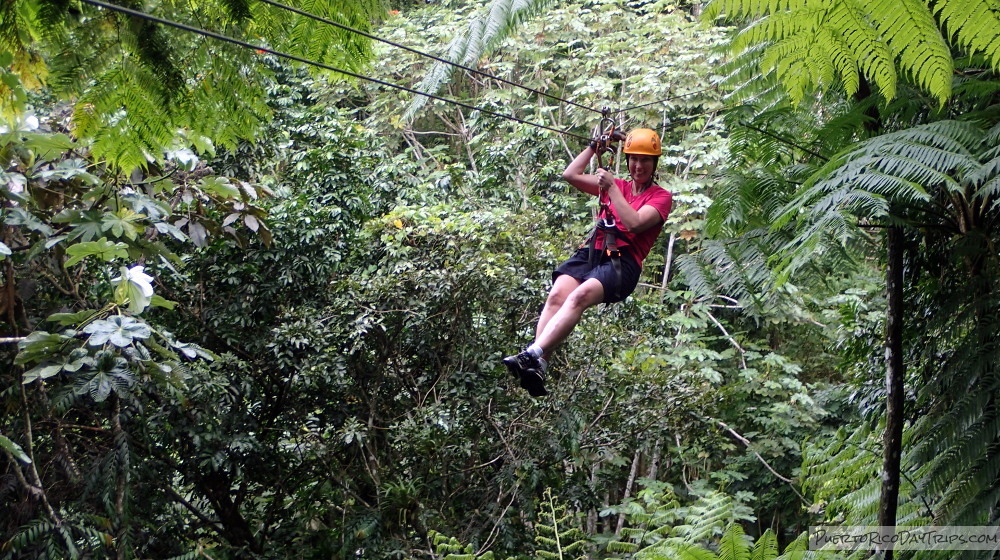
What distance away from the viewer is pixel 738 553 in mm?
4008

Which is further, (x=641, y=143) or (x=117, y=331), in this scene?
(x=641, y=143)

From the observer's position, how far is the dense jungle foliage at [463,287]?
301 centimetres

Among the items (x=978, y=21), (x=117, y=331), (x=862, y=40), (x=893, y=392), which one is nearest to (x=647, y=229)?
(x=893, y=392)

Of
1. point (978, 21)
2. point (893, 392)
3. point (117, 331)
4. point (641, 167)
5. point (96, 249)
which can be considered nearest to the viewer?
point (978, 21)

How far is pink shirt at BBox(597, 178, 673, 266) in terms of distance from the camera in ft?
13.9

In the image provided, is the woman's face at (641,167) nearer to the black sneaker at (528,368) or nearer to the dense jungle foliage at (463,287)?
the dense jungle foliage at (463,287)

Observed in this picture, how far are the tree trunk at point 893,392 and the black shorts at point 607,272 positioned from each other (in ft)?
4.21

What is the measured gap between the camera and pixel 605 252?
440 centimetres

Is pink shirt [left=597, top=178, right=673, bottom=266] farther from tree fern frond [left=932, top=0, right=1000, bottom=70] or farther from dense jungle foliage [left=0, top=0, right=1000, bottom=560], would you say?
tree fern frond [left=932, top=0, right=1000, bottom=70]

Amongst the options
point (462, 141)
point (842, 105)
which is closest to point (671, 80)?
point (462, 141)

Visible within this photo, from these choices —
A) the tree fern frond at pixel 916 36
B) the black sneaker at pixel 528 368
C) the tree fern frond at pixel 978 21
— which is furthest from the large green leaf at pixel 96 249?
the tree fern frond at pixel 978 21

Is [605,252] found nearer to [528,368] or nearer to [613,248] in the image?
[613,248]

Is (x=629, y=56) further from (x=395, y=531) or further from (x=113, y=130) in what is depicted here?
(x=113, y=130)

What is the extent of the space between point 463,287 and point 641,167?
2.48 metres
